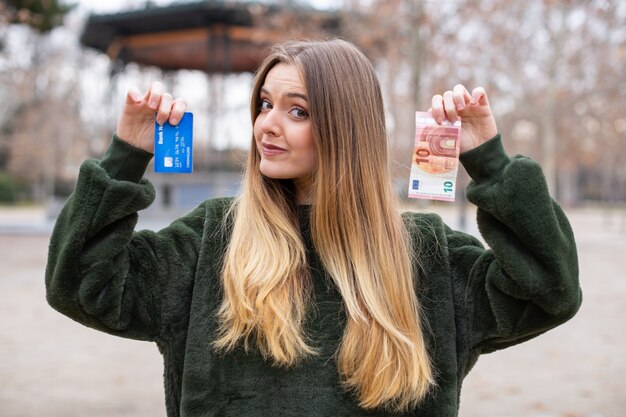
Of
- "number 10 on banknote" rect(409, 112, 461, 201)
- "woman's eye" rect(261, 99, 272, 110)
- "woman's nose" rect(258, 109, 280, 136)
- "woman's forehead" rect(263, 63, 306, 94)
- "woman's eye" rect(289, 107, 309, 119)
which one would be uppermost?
"woman's forehead" rect(263, 63, 306, 94)

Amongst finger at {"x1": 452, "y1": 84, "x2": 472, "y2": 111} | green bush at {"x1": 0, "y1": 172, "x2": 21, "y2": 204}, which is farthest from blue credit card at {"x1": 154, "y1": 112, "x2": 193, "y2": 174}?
green bush at {"x1": 0, "y1": 172, "x2": 21, "y2": 204}

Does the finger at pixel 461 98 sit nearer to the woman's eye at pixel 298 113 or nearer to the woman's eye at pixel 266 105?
the woman's eye at pixel 298 113

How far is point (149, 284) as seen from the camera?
1743 millimetres

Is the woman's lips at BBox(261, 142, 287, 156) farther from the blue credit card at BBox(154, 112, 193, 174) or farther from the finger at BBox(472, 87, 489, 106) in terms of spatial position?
the finger at BBox(472, 87, 489, 106)

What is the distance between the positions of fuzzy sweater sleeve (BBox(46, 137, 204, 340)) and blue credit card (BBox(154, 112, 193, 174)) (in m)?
0.04

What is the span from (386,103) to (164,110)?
216 centimetres

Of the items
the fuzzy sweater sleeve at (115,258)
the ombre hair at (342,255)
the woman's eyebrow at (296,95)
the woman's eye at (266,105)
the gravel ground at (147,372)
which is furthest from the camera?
the gravel ground at (147,372)

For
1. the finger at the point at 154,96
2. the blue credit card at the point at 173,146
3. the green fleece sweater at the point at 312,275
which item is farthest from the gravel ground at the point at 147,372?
the finger at the point at 154,96

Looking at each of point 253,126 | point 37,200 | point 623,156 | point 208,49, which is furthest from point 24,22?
point 623,156

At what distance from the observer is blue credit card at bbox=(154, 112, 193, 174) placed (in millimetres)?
1758

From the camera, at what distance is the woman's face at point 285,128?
6.02 ft

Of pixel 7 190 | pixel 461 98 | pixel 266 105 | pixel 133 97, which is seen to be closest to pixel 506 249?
pixel 461 98

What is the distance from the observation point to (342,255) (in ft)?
6.01

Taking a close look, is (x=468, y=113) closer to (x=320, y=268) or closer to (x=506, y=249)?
(x=506, y=249)
